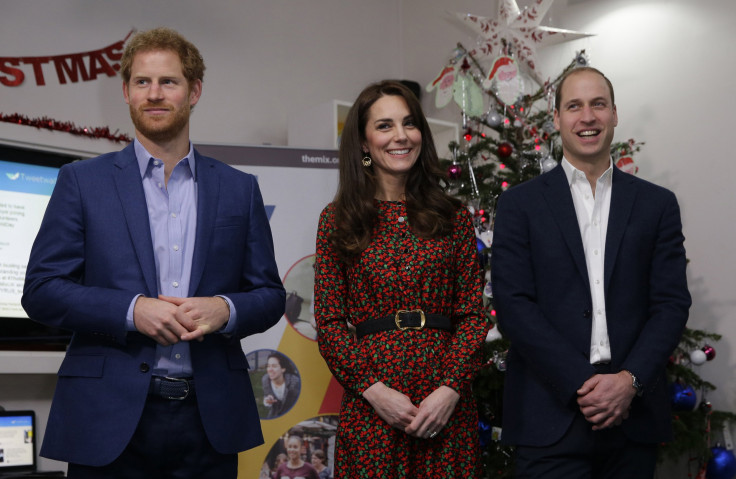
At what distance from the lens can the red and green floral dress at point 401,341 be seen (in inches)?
85.6

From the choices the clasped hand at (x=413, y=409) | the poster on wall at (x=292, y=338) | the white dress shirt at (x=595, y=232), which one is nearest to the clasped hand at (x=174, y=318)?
the clasped hand at (x=413, y=409)

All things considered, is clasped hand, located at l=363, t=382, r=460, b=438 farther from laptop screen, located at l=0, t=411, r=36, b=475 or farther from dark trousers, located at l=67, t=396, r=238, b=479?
laptop screen, located at l=0, t=411, r=36, b=475

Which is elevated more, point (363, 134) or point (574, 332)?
point (363, 134)

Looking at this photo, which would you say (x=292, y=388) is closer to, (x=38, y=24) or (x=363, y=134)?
(x=363, y=134)

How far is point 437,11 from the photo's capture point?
6.26 m

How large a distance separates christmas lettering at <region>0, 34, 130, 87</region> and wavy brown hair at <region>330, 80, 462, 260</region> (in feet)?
9.43

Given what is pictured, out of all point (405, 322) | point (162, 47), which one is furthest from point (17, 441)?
point (162, 47)

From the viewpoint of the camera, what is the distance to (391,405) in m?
2.12

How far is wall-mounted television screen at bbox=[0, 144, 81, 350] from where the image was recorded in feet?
11.6

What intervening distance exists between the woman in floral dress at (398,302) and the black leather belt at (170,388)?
507 millimetres

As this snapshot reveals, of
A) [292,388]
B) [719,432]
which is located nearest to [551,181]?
[292,388]

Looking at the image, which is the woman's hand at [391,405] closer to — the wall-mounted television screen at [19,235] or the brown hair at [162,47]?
the brown hair at [162,47]

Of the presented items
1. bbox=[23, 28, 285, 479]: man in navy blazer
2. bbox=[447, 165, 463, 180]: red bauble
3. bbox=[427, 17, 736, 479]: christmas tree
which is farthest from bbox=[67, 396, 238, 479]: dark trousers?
bbox=[447, 165, 463, 180]: red bauble

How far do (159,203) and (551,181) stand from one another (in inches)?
45.3
